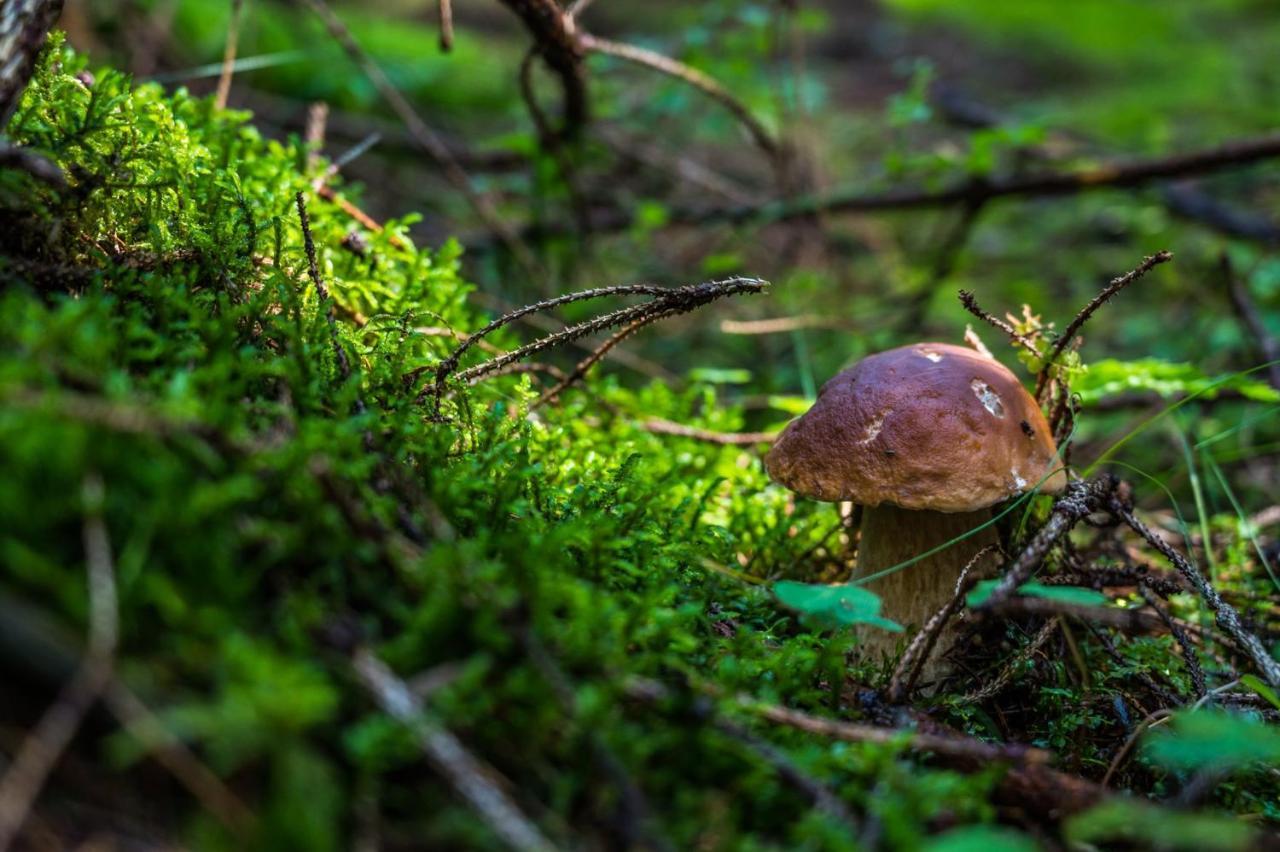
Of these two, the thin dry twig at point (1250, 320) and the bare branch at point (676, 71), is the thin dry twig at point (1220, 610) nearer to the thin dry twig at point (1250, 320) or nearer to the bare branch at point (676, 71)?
the thin dry twig at point (1250, 320)

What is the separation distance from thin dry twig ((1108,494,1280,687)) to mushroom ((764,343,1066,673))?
0.14 meters

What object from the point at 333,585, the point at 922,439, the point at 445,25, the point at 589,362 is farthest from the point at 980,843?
the point at 445,25

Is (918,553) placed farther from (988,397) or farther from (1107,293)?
(1107,293)

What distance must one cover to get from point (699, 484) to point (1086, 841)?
3.52ft

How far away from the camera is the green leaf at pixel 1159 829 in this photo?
0.73 m

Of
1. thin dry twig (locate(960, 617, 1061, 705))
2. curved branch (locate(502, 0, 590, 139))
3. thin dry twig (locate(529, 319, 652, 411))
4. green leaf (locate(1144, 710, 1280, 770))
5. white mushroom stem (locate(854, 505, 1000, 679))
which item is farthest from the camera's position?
curved branch (locate(502, 0, 590, 139))

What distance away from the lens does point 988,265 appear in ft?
19.8

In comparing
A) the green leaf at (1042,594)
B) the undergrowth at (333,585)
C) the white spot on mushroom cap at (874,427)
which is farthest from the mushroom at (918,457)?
the green leaf at (1042,594)

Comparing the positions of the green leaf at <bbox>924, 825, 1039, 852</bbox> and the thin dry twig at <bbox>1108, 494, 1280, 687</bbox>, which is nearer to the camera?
the green leaf at <bbox>924, 825, 1039, 852</bbox>

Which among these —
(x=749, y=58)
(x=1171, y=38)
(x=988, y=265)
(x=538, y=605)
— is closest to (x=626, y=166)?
(x=749, y=58)

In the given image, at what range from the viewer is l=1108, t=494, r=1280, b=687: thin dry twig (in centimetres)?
Answer: 128

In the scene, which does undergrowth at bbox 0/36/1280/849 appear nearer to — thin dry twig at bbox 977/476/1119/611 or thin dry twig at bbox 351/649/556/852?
thin dry twig at bbox 351/649/556/852

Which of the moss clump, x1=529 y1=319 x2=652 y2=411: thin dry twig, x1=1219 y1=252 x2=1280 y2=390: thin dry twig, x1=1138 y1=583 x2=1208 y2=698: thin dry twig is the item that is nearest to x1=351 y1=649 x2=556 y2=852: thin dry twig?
the moss clump

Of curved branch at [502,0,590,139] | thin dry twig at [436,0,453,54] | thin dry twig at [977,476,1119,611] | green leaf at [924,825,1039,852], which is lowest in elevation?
green leaf at [924,825,1039,852]
